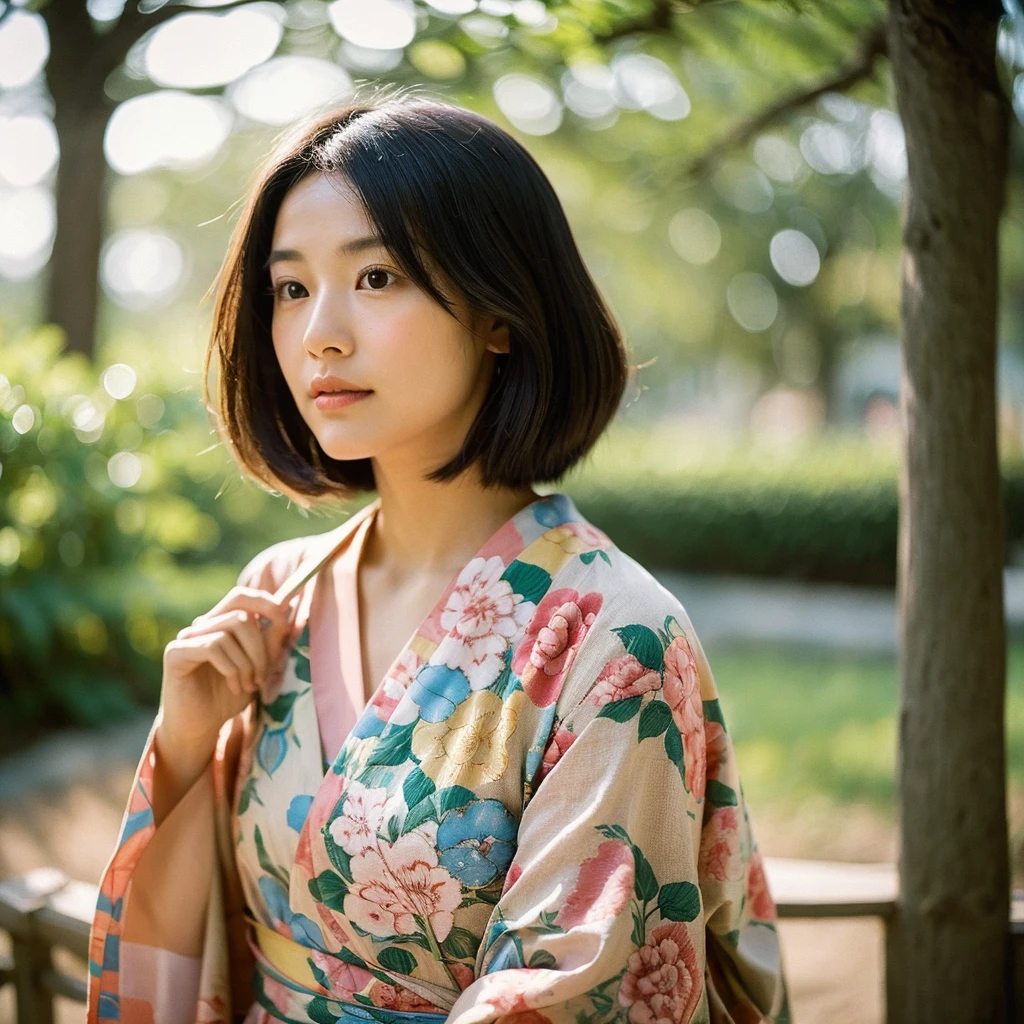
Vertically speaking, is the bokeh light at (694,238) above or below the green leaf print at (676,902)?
above

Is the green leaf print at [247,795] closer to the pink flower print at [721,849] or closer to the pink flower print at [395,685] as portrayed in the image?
the pink flower print at [395,685]

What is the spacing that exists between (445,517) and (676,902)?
66 centimetres

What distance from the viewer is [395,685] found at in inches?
58.1

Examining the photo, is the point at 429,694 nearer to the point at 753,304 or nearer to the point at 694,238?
the point at 694,238

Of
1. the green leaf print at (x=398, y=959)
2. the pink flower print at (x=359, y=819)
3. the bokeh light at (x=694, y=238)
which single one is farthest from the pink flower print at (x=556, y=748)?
the bokeh light at (x=694, y=238)

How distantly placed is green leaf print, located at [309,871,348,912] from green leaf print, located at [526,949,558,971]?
0.31 metres

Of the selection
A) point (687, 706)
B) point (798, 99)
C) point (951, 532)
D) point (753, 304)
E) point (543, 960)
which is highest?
point (798, 99)

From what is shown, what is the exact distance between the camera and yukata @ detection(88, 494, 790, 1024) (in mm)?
1258

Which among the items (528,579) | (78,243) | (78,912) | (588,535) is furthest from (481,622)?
(78,243)

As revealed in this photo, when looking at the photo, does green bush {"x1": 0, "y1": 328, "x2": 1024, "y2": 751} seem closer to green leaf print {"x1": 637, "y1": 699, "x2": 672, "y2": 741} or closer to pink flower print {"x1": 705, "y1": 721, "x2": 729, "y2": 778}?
pink flower print {"x1": 705, "y1": 721, "x2": 729, "y2": 778}

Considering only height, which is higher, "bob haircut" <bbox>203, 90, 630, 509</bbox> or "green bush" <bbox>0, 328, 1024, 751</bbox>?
"bob haircut" <bbox>203, 90, 630, 509</bbox>

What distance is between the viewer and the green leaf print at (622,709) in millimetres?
1301

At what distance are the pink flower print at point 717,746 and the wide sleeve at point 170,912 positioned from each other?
731 mm

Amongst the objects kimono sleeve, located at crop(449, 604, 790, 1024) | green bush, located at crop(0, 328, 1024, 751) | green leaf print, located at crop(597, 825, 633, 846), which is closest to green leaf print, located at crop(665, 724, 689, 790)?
kimono sleeve, located at crop(449, 604, 790, 1024)
